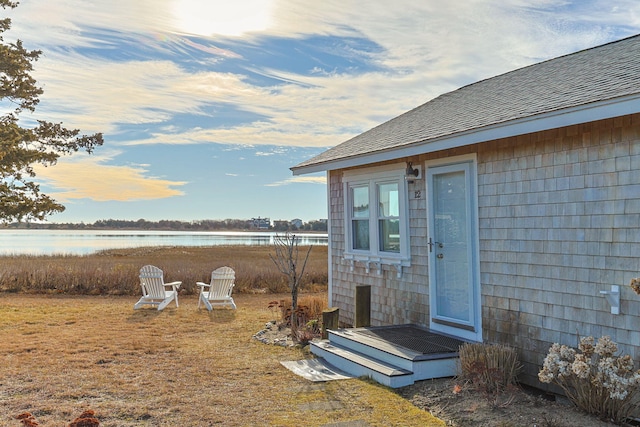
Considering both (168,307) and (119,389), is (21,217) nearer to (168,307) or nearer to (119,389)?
(168,307)

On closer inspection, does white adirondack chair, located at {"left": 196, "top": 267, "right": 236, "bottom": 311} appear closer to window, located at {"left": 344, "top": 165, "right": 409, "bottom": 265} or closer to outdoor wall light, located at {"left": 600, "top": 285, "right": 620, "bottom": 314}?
window, located at {"left": 344, "top": 165, "right": 409, "bottom": 265}

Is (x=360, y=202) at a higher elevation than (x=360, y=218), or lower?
higher

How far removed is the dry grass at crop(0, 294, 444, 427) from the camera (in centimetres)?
452

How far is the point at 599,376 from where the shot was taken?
4.05m

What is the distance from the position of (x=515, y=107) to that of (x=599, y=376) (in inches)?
107

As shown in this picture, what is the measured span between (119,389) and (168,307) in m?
6.44

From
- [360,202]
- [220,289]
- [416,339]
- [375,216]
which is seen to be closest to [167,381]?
[416,339]

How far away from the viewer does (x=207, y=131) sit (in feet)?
66.0

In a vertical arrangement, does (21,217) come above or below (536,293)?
above

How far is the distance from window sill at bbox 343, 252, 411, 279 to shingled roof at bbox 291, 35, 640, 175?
1360mm

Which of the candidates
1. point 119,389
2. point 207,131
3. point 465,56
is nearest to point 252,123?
point 207,131

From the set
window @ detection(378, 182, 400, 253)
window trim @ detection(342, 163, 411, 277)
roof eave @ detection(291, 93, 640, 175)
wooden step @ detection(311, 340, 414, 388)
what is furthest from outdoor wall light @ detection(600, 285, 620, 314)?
window @ detection(378, 182, 400, 253)

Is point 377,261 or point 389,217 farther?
point 377,261

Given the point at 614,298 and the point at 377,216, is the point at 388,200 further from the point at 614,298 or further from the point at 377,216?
the point at 614,298
